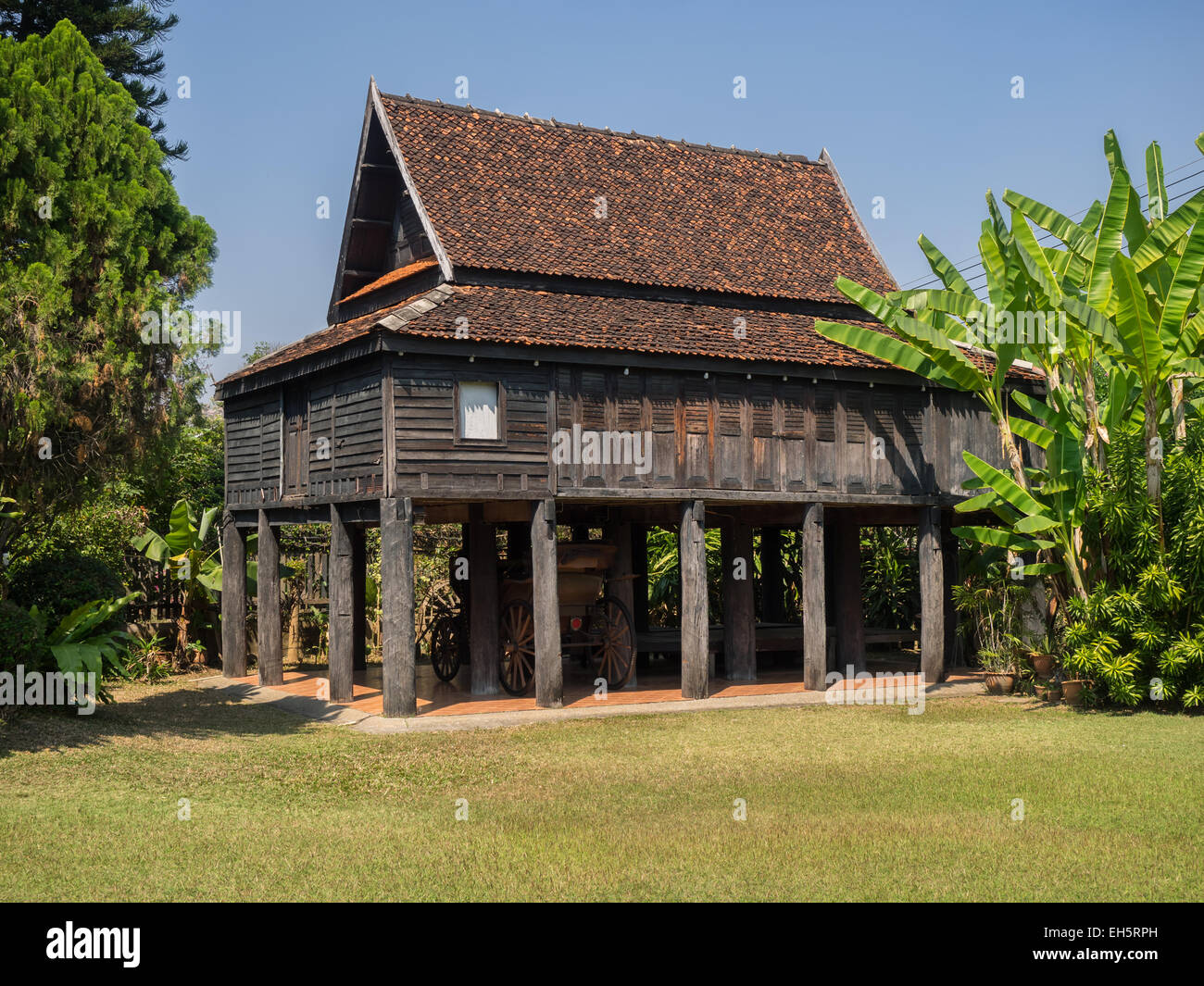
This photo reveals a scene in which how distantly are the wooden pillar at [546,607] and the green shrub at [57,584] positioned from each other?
5753 millimetres

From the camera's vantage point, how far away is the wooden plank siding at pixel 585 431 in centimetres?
1700

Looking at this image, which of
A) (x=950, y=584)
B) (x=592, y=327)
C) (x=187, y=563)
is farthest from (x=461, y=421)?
(x=950, y=584)

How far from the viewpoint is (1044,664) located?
18.8 m

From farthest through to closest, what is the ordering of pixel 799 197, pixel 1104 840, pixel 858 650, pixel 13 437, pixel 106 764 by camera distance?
pixel 799 197, pixel 858 650, pixel 13 437, pixel 106 764, pixel 1104 840

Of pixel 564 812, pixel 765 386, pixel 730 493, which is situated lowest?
pixel 564 812

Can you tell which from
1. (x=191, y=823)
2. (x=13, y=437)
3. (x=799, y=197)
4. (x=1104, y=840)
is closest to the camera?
(x=1104, y=840)

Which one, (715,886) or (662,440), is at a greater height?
(662,440)

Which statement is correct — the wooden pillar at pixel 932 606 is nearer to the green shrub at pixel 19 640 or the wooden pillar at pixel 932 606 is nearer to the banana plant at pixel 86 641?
the banana plant at pixel 86 641

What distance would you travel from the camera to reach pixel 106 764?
12.6 m

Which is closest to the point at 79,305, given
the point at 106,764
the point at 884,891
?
the point at 106,764

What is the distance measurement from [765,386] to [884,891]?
40.8 feet
